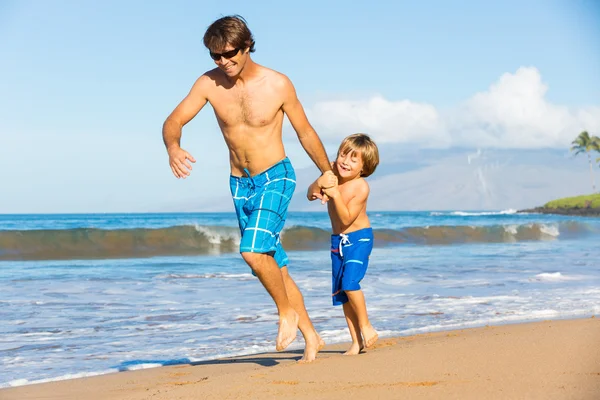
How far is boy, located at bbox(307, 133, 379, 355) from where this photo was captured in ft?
15.9

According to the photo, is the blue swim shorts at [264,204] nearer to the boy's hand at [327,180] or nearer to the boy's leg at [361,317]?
the boy's hand at [327,180]

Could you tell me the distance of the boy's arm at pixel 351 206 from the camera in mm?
4750

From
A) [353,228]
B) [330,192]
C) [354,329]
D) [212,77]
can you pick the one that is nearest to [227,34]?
[212,77]

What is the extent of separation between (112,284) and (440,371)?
24.8ft

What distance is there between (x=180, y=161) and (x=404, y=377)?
1.66 meters

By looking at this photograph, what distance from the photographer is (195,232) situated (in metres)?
23.0

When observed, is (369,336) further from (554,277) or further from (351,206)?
(554,277)

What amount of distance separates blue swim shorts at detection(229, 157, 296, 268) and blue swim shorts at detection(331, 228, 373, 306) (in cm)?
54

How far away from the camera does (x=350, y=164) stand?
487 centimetres

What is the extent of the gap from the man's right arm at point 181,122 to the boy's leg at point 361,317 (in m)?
1.59

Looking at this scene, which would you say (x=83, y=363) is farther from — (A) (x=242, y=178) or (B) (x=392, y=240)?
(B) (x=392, y=240)

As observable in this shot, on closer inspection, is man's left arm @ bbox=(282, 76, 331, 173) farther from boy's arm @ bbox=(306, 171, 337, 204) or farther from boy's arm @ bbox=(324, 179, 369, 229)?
boy's arm @ bbox=(324, 179, 369, 229)

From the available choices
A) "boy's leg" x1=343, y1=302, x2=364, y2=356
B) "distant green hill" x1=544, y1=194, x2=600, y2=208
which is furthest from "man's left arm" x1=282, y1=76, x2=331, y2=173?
"distant green hill" x1=544, y1=194, x2=600, y2=208

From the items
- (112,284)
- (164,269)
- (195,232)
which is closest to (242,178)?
(112,284)
